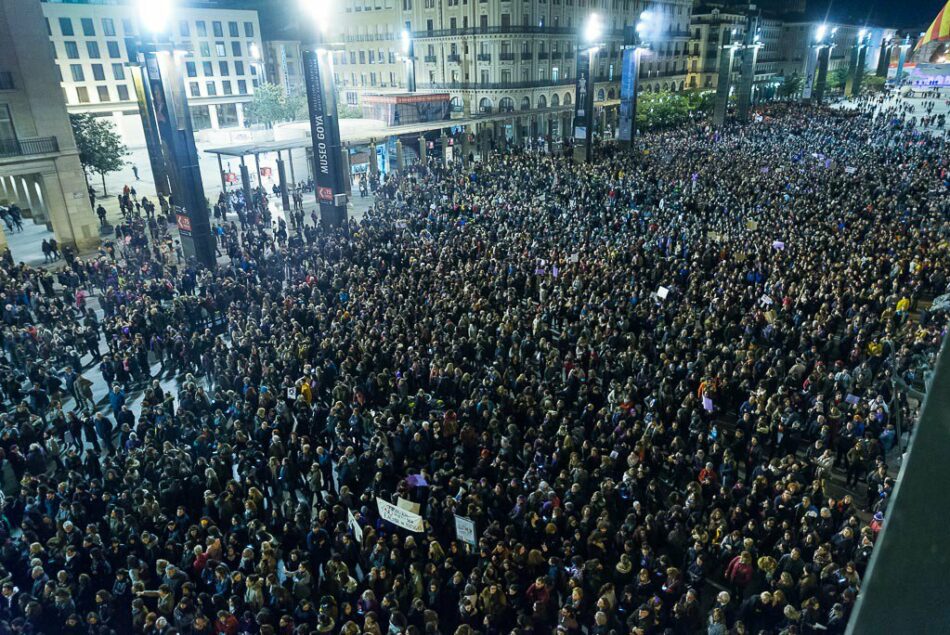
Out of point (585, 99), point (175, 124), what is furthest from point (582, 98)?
point (175, 124)

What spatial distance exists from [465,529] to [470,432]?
2.59m

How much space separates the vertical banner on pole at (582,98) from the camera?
41.3m

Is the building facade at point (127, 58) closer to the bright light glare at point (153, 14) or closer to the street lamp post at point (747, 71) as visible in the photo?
the bright light glare at point (153, 14)

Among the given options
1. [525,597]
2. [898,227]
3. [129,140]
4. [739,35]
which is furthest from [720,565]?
[739,35]

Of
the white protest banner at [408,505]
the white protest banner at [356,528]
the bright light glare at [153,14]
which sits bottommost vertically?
the white protest banner at [356,528]

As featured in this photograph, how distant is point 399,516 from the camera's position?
9.81 m

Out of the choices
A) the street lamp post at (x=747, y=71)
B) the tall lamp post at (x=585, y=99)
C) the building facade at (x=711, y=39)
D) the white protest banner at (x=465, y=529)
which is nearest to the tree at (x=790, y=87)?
the building facade at (x=711, y=39)

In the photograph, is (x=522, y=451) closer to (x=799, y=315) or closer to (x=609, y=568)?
(x=609, y=568)

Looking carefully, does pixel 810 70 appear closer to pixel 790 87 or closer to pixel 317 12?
pixel 790 87

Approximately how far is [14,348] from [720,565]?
56.9 ft

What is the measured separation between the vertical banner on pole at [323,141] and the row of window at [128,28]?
41.8 metres

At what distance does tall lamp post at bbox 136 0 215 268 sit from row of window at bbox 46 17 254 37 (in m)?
41.7

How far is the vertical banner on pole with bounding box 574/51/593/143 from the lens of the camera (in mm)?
41312

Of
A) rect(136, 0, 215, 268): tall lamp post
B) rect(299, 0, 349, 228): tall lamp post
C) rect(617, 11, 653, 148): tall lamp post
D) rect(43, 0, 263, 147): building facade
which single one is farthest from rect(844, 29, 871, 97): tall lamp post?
rect(136, 0, 215, 268): tall lamp post
